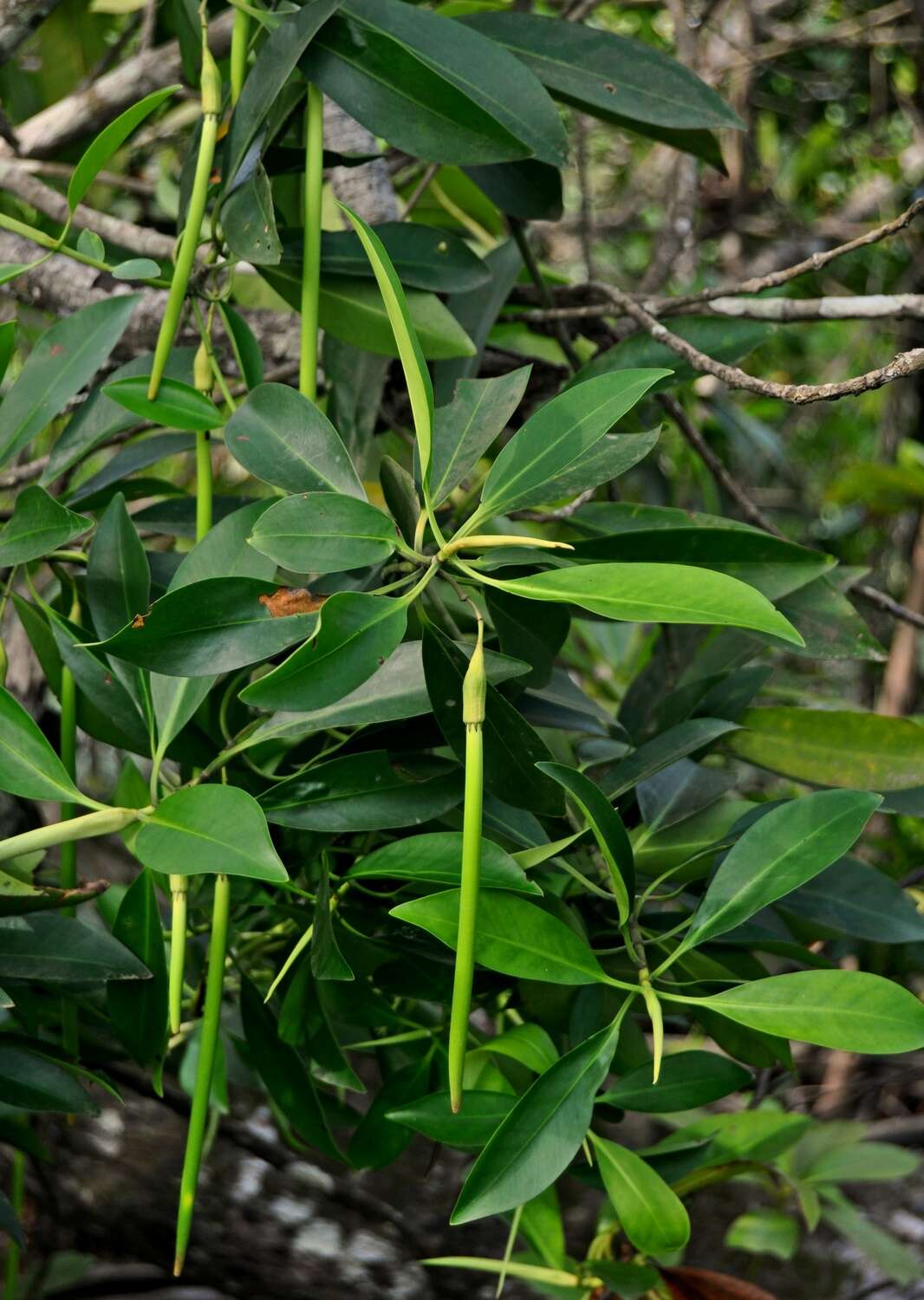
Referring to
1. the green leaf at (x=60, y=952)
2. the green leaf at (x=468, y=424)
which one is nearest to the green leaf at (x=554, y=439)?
the green leaf at (x=468, y=424)

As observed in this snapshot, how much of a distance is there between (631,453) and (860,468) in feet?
3.49

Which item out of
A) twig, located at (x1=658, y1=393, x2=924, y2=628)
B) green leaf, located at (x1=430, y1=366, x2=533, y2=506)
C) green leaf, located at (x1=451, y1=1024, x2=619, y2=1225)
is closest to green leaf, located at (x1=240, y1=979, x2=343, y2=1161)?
green leaf, located at (x1=451, y1=1024, x2=619, y2=1225)

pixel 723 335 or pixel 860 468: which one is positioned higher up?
pixel 723 335

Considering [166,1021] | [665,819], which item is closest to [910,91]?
[665,819]

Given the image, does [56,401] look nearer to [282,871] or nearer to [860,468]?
[282,871]

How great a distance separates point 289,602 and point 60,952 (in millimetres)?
178

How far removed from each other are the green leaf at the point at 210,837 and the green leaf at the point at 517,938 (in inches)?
1.9

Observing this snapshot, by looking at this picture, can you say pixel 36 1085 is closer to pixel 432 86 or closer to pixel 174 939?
pixel 174 939

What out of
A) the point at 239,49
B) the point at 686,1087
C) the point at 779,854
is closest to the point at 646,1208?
the point at 686,1087

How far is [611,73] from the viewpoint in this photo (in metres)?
0.55

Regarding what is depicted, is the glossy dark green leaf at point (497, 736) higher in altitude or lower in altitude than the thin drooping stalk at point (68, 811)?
higher

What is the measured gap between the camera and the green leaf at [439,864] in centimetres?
36

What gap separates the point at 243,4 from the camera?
0.47 metres

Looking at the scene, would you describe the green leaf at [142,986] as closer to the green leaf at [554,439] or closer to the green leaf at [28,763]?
the green leaf at [28,763]
